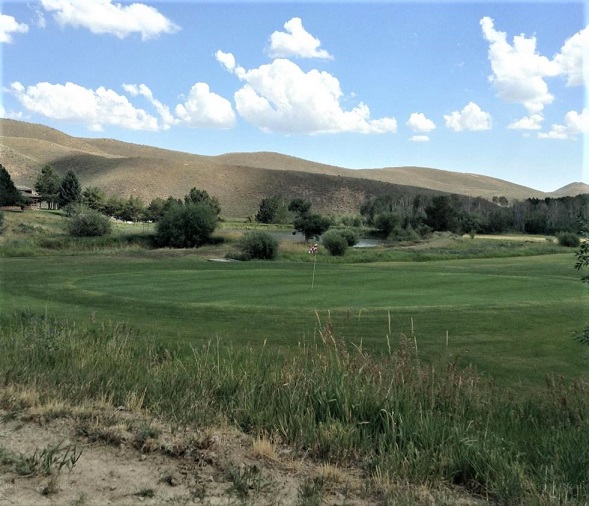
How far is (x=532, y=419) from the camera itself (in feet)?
19.4

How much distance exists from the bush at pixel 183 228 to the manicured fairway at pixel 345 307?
29.3m

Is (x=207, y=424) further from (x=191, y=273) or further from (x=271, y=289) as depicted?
(x=191, y=273)

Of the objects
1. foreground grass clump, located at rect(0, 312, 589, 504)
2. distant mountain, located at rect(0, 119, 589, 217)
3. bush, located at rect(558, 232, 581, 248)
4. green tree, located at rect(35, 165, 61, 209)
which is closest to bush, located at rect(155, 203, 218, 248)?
bush, located at rect(558, 232, 581, 248)

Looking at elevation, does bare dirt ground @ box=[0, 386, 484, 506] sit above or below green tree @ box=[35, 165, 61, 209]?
below

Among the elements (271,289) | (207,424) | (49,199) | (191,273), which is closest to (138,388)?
(207,424)

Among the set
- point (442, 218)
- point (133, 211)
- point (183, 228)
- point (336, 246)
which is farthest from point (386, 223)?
point (133, 211)

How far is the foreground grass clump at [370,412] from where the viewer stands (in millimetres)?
3973

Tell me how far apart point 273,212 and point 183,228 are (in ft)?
189

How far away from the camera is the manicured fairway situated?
1220cm

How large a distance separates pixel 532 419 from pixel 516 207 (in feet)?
409

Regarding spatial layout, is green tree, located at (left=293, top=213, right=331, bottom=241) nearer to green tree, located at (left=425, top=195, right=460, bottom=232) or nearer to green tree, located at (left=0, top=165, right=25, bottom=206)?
green tree, located at (left=425, top=195, right=460, bottom=232)

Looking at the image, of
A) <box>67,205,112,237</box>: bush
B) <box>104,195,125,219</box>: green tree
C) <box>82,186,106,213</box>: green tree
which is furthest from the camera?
<box>104,195,125,219</box>: green tree

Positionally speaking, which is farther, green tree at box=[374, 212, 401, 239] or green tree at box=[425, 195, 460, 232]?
green tree at box=[425, 195, 460, 232]

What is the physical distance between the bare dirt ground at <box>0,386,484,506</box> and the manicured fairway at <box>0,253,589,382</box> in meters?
4.28
